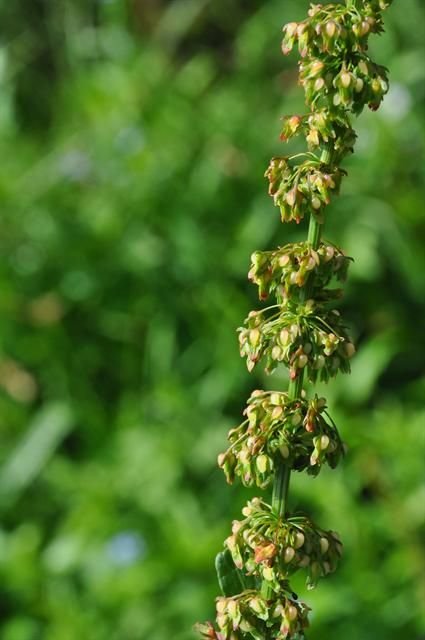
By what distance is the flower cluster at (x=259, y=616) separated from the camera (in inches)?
42.1

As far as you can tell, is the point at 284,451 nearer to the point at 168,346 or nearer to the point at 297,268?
the point at 297,268

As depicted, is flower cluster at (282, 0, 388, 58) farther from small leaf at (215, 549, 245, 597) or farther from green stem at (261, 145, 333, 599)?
small leaf at (215, 549, 245, 597)

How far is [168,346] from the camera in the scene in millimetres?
4461

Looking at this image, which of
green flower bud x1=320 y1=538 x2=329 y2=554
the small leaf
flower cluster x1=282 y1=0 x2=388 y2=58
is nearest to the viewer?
flower cluster x1=282 y1=0 x2=388 y2=58

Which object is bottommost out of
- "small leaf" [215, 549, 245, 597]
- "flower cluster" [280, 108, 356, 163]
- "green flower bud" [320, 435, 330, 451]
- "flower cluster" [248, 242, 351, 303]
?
"small leaf" [215, 549, 245, 597]

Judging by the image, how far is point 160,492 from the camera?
13.1ft

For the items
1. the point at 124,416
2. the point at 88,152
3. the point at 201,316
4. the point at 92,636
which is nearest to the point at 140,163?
the point at 88,152

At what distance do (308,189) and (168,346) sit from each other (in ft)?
11.3

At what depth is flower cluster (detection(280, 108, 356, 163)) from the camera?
3.30 ft

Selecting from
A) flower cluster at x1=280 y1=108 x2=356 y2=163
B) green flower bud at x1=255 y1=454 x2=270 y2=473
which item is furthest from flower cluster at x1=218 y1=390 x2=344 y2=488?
flower cluster at x1=280 y1=108 x2=356 y2=163

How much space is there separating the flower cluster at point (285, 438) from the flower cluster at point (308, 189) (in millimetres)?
171

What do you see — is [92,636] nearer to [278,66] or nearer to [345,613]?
[345,613]

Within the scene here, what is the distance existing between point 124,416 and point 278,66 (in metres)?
2.38

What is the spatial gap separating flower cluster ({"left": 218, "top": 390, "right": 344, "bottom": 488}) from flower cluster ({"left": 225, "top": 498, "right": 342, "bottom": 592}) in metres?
0.05
